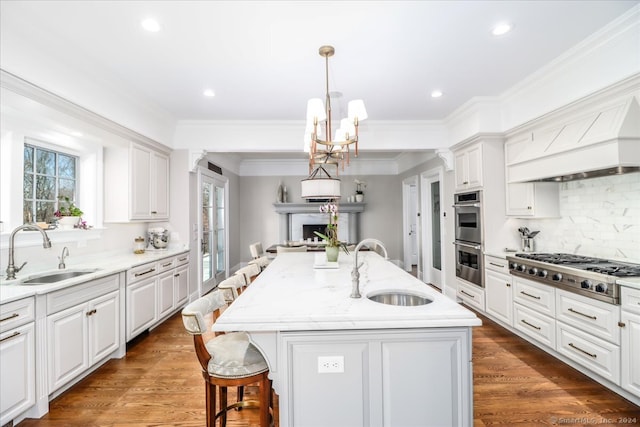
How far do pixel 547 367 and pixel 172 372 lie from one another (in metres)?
3.18

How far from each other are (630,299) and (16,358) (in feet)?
12.7

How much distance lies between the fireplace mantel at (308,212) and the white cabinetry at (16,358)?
5.43 metres

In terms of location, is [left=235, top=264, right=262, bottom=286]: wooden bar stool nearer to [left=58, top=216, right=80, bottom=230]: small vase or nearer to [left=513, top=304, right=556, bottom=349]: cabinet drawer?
[left=58, top=216, right=80, bottom=230]: small vase

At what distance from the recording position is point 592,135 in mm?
2521

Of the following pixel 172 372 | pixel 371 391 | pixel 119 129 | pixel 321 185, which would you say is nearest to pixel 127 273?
pixel 172 372

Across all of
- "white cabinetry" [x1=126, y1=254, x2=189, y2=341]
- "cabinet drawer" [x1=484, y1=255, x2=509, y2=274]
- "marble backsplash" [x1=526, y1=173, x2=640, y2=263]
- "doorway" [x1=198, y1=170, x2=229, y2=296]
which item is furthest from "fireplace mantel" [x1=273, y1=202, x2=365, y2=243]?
"marble backsplash" [x1=526, y1=173, x2=640, y2=263]

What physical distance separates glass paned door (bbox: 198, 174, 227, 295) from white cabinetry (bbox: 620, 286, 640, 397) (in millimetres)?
4795

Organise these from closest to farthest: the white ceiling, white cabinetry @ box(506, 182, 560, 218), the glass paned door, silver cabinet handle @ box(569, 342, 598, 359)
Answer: the white ceiling < silver cabinet handle @ box(569, 342, 598, 359) < white cabinetry @ box(506, 182, 560, 218) < the glass paned door

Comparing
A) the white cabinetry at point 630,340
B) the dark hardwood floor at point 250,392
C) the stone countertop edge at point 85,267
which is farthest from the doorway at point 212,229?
the white cabinetry at point 630,340

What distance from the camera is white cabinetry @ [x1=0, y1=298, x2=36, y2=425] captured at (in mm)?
1816

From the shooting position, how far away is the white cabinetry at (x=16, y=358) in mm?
1816

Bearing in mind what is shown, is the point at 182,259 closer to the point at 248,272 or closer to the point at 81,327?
the point at 81,327

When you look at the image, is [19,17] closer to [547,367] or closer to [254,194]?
[547,367]

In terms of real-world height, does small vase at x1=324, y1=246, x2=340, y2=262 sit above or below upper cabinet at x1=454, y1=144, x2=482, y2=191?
below
